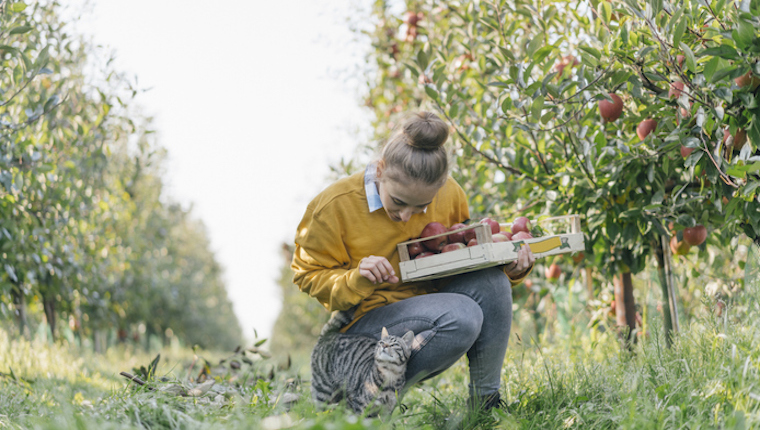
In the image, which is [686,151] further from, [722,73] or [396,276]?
[396,276]

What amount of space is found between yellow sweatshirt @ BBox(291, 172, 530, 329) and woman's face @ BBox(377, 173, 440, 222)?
3.8 inches

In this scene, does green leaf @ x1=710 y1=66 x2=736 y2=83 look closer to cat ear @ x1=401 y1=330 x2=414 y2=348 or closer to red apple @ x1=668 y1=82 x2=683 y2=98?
red apple @ x1=668 y1=82 x2=683 y2=98

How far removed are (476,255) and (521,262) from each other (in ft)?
0.91

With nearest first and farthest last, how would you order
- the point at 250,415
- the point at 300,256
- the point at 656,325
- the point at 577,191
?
1. the point at 250,415
2. the point at 656,325
3. the point at 300,256
4. the point at 577,191

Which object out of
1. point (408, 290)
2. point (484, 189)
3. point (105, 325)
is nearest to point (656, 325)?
point (408, 290)

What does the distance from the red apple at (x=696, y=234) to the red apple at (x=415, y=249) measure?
4.37ft

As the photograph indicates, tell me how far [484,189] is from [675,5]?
5.92ft

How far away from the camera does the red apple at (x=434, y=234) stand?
246cm

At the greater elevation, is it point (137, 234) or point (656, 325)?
point (137, 234)

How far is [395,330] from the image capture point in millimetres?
2262

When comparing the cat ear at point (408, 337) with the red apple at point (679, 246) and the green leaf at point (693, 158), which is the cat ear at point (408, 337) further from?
the red apple at point (679, 246)

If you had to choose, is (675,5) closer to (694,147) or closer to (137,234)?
(694,147)

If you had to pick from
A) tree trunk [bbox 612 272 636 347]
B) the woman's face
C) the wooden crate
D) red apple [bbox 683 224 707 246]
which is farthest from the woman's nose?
tree trunk [bbox 612 272 636 347]

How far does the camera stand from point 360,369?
7.29 ft
